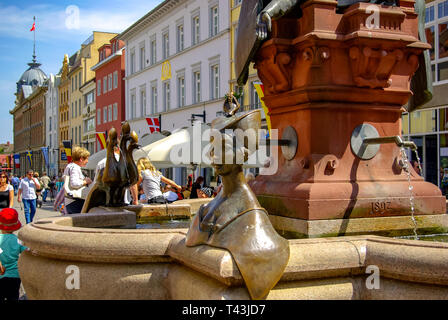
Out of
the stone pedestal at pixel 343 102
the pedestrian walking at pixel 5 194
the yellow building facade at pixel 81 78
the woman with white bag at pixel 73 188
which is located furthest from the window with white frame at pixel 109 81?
the stone pedestal at pixel 343 102

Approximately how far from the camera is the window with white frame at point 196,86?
29969mm

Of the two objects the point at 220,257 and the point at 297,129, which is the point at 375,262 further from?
the point at 297,129

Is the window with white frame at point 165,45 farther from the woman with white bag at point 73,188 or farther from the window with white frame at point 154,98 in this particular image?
the woman with white bag at point 73,188

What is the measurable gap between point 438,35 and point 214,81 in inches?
553

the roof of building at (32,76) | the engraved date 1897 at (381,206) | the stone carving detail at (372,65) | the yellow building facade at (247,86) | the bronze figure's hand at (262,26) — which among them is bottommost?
the engraved date 1897 at (381,206)

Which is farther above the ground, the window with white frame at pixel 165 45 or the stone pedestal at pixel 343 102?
the window with white frame at pixel 165 45

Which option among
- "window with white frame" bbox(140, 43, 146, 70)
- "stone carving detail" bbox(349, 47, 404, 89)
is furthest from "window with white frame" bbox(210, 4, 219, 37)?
"stone carving detail" bbox(349, 47, 404, 89)

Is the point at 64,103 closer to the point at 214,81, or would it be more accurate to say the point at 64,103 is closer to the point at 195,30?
the point at 195,30

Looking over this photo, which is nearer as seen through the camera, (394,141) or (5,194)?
(394,141)

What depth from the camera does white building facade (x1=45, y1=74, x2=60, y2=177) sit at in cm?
7100

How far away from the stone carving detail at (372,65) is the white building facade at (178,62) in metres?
21.9

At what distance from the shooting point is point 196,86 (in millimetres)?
30359

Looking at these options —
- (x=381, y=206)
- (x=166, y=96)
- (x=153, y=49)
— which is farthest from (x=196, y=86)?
(x=381, y=206)

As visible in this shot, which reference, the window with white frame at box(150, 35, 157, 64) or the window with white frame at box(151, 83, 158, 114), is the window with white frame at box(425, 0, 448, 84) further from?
the window with white frame at box(150, 35, 157, 64)
